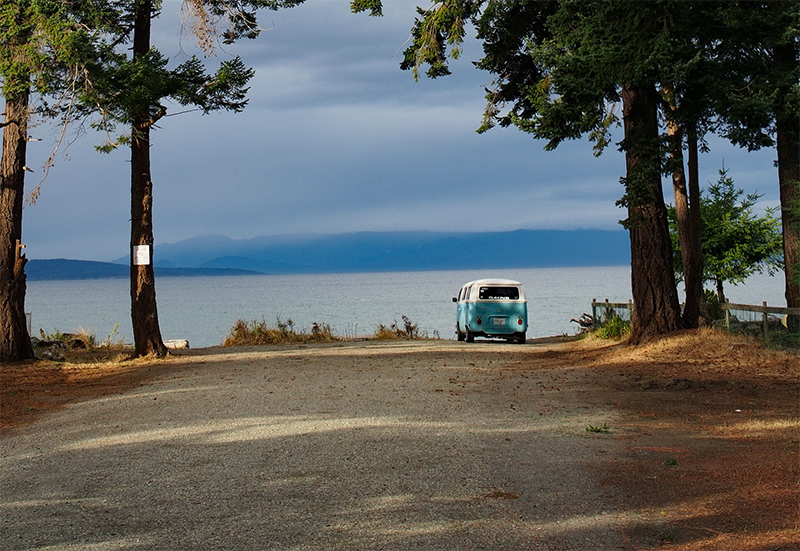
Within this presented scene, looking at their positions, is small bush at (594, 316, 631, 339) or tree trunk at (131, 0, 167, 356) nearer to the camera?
tree trunk at (131, 0, 167, 356)

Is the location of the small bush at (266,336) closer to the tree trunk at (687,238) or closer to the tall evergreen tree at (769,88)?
the tree trunk at (687,238)

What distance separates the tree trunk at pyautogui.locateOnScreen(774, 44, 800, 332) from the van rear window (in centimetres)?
759

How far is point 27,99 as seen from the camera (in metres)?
17.1

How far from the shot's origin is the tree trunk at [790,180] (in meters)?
14.8

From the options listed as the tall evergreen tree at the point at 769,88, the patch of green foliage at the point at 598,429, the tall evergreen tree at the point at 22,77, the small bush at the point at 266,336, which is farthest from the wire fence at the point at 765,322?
the tall evergreen tree at the point at 22,77

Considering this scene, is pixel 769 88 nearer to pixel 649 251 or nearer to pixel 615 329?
pixel 649 251

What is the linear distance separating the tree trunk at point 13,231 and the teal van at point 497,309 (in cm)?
1185

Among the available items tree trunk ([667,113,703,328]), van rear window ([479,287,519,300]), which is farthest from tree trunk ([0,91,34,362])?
tree trunk ([667,113,703,328])

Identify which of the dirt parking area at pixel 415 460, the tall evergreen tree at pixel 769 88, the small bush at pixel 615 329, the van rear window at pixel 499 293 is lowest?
the dirt parking area at pixel 415 460

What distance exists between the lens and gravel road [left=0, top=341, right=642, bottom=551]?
16.3 feet

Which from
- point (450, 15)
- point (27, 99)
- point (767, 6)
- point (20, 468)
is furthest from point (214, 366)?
point (767, 6)

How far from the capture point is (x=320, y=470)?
21.5 ft

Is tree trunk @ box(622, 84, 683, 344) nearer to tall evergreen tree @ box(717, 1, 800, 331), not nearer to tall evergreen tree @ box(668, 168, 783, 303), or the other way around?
tall evergreen tree @ box(717, 1, 800, 331)

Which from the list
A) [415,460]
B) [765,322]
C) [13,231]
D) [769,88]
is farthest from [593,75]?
[13,231]
